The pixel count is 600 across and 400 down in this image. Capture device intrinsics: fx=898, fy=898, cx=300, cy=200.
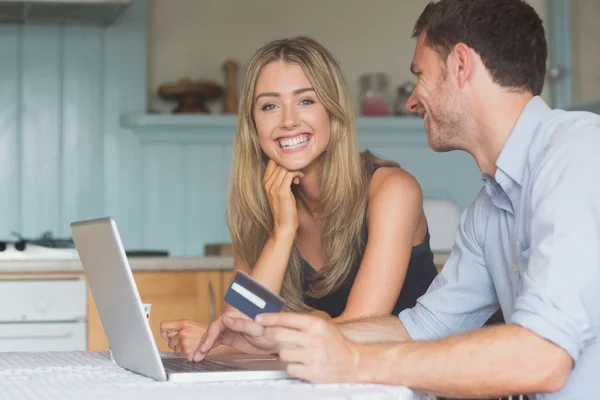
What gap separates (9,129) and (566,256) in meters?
3.10

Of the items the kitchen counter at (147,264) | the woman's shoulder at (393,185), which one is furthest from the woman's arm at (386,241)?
the kitchen counter at (147,264)

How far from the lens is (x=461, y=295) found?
155 cm

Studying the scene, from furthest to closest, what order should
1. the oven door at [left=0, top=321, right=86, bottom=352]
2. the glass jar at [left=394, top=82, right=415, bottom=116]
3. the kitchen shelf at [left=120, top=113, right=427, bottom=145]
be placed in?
the glass jar at [left=394, top=82, right=415, bottom=116] → the kitchen shelf at [left=120, top=113, right=427, bottom=145] → the oven door at [left=0, top=321, right=86, bottom=352]

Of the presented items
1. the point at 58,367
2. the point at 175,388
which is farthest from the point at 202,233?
the point at 175,388

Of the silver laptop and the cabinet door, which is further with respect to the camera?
the cabinet door

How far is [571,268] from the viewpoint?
113cm

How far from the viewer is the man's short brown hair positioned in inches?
56.2

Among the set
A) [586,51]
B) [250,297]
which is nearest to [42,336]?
Result: [250,297]

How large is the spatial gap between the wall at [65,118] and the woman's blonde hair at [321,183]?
175 centimetres

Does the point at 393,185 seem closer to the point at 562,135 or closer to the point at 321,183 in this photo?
the point at 321,183

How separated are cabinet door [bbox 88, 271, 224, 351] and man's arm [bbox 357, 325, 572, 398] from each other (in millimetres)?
2072

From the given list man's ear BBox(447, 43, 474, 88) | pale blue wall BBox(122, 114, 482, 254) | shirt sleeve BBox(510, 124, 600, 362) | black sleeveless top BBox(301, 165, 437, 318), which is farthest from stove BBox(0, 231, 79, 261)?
shirt sleeve BBox(510, 124, 600, 362)

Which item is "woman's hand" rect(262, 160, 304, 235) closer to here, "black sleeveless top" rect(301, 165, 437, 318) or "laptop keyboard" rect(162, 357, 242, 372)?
"black sleeveless top" rect(301, 165, 437, 318)

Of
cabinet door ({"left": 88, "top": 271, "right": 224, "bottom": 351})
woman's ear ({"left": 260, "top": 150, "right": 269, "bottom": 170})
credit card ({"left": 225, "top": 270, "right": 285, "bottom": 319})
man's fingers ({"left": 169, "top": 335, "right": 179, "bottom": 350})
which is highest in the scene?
woman's ear ({"left": 260, "top": 150, "right": 269, "bottom": 170})
